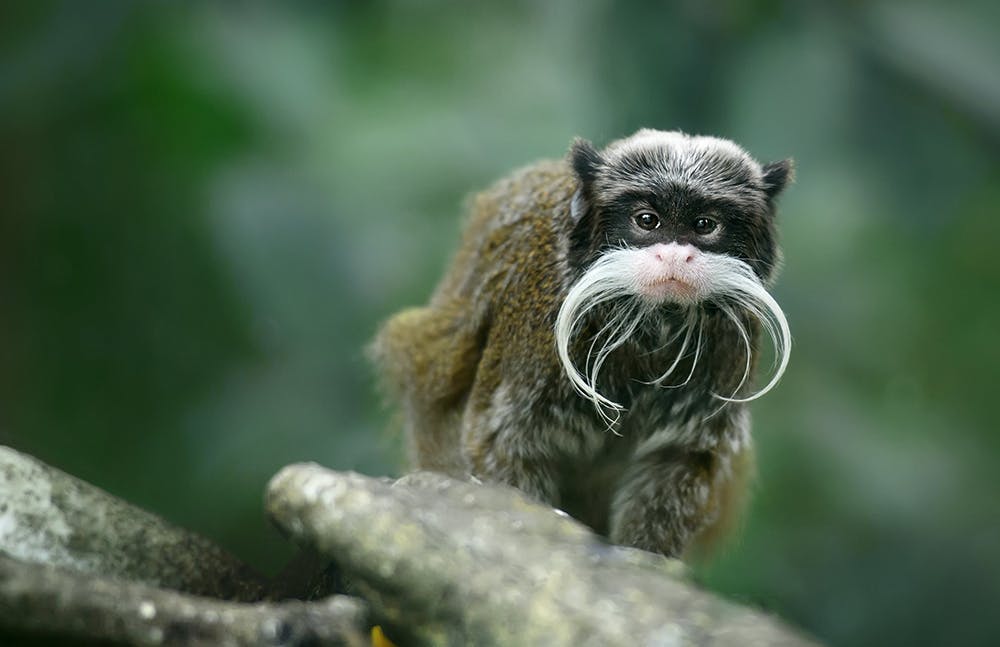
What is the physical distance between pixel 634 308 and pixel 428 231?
9.26 ft

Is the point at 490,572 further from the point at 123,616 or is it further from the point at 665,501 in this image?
the point at 665,501

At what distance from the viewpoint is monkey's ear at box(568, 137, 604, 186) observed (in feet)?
11.0

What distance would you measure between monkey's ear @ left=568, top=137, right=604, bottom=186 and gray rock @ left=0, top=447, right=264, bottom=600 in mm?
1373

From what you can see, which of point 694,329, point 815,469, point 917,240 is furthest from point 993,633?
point 694,329

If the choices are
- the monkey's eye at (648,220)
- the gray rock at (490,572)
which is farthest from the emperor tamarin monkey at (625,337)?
the gray rock at (490,572)

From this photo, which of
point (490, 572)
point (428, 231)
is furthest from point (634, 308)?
point (428, 231)

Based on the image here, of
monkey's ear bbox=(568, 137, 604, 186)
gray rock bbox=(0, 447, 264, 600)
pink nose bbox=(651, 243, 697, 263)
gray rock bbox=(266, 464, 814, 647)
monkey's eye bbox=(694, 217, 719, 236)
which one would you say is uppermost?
monkey's ear bbox=(568, 137, 604, 186)

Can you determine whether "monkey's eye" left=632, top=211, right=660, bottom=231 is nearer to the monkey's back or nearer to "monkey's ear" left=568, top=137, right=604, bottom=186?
"monkey's ear" left=568, top=137, right=604, bottom=186

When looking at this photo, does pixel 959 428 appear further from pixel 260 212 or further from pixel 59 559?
pixel 59 559

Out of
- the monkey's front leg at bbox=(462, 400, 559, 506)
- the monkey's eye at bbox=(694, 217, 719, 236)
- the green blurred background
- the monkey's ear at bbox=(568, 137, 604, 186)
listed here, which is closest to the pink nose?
the monkey's eye at bbox=(694, 217, 719, 236)

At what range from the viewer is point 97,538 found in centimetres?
276

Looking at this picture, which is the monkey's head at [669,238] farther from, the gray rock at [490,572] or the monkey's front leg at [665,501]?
the gray rock at [490,572]

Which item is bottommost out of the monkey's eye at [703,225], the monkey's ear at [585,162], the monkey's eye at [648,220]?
the monkey's eye at [648,220]

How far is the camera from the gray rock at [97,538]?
2666mm
